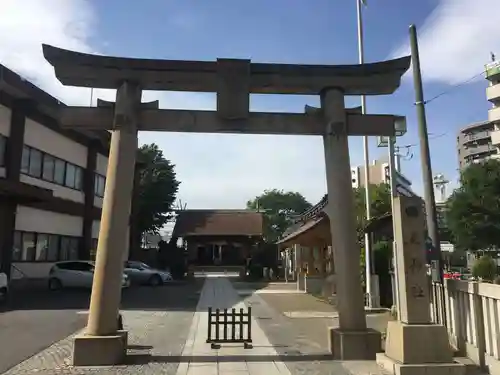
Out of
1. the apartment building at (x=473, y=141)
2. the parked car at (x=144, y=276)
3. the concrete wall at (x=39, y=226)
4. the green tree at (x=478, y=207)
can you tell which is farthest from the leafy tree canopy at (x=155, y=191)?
the apartment building at (x=473, y=141)

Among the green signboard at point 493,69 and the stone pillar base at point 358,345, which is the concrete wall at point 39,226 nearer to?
the stone pillar base at point 358,345

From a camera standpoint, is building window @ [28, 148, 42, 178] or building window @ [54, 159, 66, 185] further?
building window @ [54, 159, 66, 185]

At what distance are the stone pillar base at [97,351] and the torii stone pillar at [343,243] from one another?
397 cm

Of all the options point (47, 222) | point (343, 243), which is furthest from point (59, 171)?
point (343, 243)

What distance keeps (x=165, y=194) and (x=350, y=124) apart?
4205 centimetres

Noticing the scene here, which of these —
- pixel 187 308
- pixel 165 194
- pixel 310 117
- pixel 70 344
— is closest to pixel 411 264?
pixel 310 117

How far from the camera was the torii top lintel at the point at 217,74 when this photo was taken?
9.46 m

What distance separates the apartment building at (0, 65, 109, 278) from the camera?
22.2 metres

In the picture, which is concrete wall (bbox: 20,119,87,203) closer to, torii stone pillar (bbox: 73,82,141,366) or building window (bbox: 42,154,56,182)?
building window (bbox: 42,154,56,182)

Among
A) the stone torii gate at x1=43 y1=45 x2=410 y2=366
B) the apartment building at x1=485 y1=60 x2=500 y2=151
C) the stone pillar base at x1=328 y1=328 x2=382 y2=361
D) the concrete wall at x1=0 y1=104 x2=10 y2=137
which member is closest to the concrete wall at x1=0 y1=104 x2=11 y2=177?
the concrete wall at x1=0 y1=104 x2=10 y2=137

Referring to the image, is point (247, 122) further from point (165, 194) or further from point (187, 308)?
point (165, 194)

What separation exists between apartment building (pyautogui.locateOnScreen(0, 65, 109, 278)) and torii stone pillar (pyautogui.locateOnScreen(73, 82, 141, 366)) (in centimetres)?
1264

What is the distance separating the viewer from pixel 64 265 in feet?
83.3

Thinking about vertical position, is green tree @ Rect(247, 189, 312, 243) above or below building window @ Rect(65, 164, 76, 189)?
above
